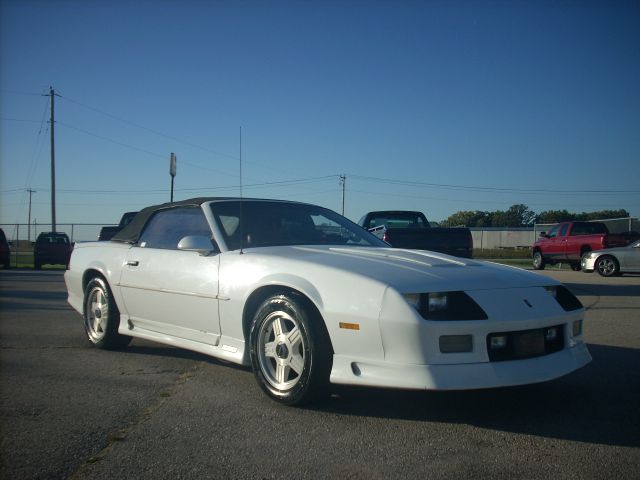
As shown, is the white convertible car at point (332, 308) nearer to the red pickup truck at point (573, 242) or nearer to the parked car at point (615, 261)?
the parked car at point (615, 261)

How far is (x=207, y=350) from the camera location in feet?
14.3

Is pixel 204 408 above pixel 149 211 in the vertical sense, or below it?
below

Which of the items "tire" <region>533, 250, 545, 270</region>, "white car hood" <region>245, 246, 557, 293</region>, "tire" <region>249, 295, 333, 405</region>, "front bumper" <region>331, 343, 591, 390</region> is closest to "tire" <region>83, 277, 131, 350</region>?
"white car hood" <region>245, 246, 557, 293</region>

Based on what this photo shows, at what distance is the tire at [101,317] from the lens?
18.1ft

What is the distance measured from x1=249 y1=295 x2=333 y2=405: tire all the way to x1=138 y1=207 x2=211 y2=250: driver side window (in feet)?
3.87

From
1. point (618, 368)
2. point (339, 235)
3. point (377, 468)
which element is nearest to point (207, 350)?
point (339, 235)

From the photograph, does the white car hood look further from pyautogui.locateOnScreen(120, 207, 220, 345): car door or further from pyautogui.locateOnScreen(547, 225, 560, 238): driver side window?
pyautogui.locateOnScreen(547, 225, 560, 238): driver side window

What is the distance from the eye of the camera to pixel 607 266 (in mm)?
16672

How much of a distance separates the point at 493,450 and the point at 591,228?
18.7 m

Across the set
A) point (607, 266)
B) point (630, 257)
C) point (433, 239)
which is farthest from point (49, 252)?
point (630, 257)

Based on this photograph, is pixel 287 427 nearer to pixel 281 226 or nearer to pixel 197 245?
pixel 197 245

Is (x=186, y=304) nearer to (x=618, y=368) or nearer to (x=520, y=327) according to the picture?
(x=520, y=327)

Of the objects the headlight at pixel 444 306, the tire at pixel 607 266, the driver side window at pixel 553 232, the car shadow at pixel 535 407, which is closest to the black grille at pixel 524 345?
the headlight at pixel 444 306

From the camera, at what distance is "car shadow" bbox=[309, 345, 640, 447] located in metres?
3.28
